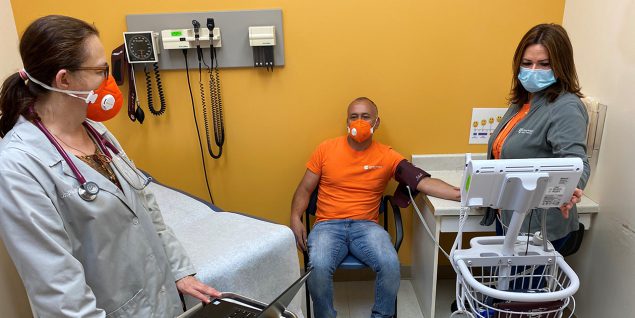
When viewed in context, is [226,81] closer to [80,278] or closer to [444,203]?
[444,203]

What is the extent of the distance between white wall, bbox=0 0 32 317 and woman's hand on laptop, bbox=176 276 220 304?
627 millimetres

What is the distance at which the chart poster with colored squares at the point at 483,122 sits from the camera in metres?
2.32

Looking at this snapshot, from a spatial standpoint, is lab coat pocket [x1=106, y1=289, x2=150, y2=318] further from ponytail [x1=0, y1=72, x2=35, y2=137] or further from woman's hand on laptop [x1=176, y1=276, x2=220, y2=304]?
ponytail [x1=0, y1=72, x2=35, y2=137]

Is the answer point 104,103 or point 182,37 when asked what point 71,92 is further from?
point 182,37

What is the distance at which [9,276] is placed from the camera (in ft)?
4.76

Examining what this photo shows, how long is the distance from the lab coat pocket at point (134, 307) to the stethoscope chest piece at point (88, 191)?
1.05 feet

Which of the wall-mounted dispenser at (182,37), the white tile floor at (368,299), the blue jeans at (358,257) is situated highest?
the wall-mounted dispenser at (182,37)

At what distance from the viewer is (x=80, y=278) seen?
994 mm

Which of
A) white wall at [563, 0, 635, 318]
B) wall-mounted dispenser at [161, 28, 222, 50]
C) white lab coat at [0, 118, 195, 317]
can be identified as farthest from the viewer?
wall-mounted dispenser at [161, 28, 222, 50]

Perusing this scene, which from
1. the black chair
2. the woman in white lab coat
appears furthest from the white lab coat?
the black chair

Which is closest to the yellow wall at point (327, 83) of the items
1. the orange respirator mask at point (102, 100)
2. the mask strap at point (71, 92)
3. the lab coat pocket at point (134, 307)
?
the orange respirator mask at point (102, 100)

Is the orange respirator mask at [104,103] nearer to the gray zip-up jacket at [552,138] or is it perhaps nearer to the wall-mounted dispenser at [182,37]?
the wall-mounted dispenser at [182,37]

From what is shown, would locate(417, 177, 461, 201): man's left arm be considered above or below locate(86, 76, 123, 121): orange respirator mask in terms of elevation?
below

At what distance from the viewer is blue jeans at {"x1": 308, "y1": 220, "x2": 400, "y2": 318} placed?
202cm
